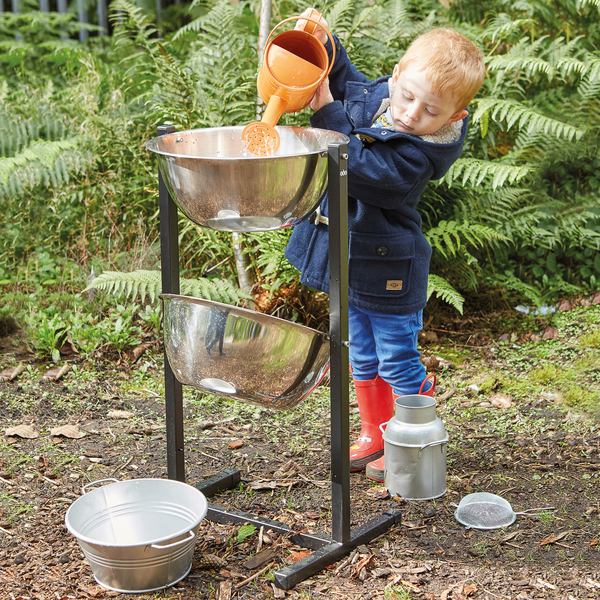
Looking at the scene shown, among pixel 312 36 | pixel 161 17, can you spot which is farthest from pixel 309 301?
pixel 161 17

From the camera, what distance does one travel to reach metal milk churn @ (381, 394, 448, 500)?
235 centimetres

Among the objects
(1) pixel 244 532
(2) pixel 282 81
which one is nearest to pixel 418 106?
(2) pixel 282 81

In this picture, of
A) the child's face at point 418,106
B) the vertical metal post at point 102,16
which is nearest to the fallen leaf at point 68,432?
the child's face at point 418,106

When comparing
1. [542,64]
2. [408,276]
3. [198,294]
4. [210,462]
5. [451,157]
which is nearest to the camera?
[451,157]

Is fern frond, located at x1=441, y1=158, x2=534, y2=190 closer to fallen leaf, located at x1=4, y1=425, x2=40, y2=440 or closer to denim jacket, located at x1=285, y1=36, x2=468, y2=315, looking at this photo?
→ denim jacket, located at x1=285, y1=36, x2=468, y2=315

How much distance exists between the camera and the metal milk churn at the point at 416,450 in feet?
7.72

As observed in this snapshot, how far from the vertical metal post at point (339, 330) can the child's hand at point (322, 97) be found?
32 centimetres

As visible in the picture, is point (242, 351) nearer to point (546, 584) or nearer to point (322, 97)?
point (322, 97)

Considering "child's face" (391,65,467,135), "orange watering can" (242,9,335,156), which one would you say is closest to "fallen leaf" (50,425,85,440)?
"orange watering can" (242,9,335,156)

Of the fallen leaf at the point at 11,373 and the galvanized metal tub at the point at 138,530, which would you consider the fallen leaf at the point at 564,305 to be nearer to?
the galvanized metal tub at the point at 138,530

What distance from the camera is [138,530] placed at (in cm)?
204

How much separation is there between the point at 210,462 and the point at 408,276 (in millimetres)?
1071

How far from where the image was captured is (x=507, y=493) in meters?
2.41

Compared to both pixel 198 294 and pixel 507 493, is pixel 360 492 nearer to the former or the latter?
pixel 507 493
